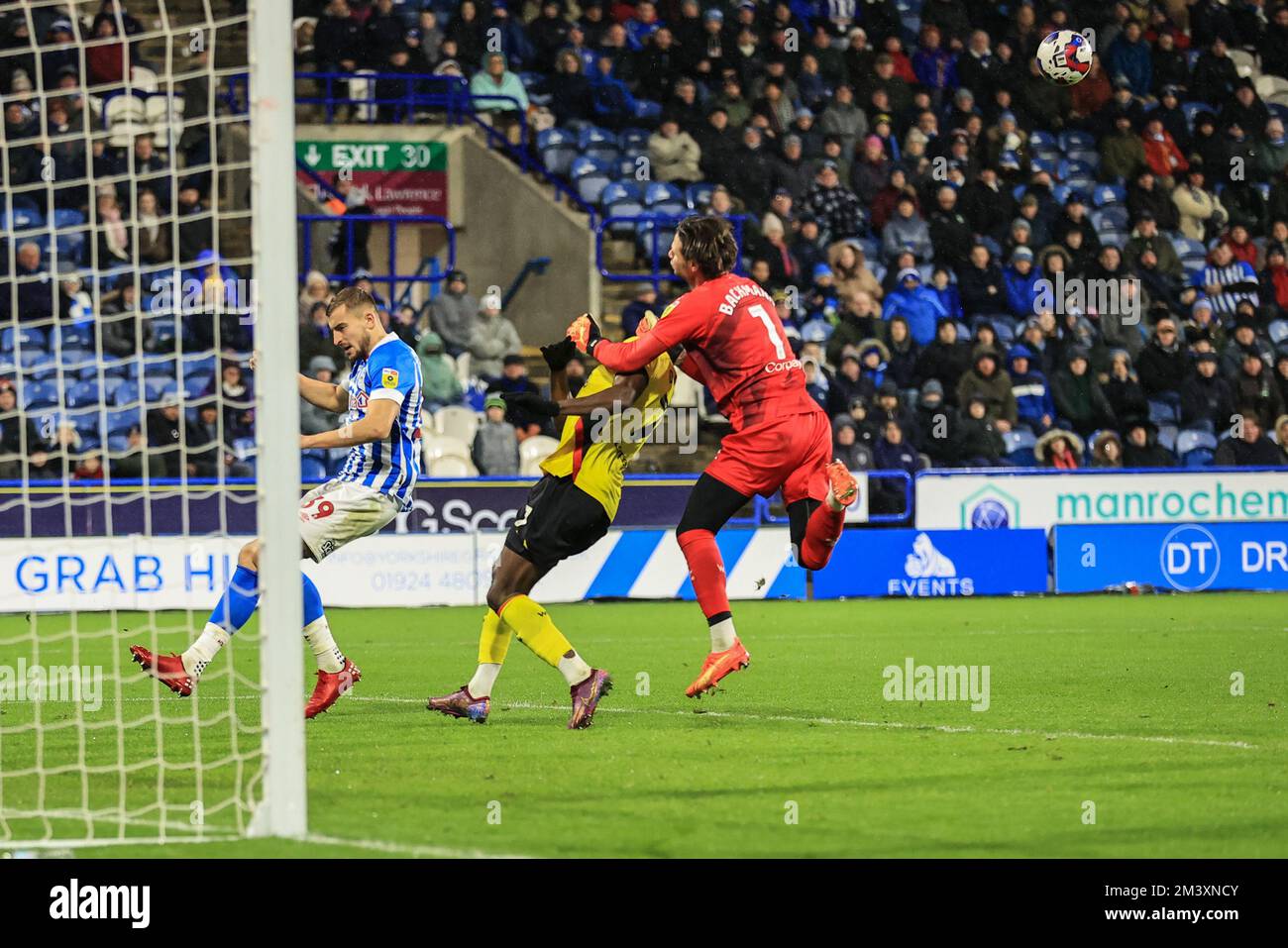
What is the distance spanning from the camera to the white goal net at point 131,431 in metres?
6.04

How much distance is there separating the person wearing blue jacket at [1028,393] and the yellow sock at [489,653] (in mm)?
12667

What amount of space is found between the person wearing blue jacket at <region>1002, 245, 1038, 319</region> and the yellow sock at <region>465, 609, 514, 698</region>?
1376cm

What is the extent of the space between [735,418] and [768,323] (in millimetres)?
530

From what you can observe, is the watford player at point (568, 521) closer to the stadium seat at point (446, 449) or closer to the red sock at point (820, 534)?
the red sock at point (820, 534)

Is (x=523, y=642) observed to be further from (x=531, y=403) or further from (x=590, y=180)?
(x=590, y=180)

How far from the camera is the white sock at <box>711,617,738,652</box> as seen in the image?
28.7 ft

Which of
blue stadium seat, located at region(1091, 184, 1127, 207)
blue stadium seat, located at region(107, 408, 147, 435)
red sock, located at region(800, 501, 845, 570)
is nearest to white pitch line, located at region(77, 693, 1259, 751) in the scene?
red sock, located at region(800, 501, 845, 570)

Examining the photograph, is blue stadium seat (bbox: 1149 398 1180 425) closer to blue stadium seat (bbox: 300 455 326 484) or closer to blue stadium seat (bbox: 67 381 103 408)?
blue stadium seat (bbox: 300 455 326 484)

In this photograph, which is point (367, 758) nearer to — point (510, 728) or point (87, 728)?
point (510, 728)

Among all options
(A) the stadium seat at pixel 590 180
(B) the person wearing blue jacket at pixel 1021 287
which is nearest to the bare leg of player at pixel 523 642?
(A) the stadium seat at pixel 590 180

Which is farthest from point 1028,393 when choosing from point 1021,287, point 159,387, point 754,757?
point 754,757

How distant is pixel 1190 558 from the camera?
18609 millimetres

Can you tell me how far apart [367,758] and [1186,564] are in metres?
12.8
